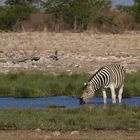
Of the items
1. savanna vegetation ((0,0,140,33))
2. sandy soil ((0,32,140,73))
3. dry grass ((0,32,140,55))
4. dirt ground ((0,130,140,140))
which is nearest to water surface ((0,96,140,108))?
dirt ground ((0,130,140,140))

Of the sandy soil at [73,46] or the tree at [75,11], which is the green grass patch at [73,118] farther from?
the tree at [75,11]

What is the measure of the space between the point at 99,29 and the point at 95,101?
84.4ft

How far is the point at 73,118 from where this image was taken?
1327 centimetres

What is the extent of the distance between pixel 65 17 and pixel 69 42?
10609 mm

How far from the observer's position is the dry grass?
35.1m

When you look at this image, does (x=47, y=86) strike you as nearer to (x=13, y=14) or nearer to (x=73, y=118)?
(x=73, y=118)

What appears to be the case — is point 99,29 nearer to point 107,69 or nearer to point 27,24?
point 27,24

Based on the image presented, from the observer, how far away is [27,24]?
46.5 m

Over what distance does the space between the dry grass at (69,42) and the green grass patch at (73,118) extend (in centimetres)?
2011

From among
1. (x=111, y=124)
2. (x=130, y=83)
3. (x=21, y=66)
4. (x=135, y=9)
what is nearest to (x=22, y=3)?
(x=135, y=9)

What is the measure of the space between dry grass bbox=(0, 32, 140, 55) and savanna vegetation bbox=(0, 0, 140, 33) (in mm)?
7041

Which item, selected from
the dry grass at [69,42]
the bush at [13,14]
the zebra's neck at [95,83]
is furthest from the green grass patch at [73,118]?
the bush at [13,14]

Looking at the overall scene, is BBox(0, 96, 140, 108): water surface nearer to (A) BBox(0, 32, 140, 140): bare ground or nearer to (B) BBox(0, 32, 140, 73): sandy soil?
(A) BBox(0, 32, 140, 140): bare ground

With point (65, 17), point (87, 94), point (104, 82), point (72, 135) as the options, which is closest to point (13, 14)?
point (65, 17)
